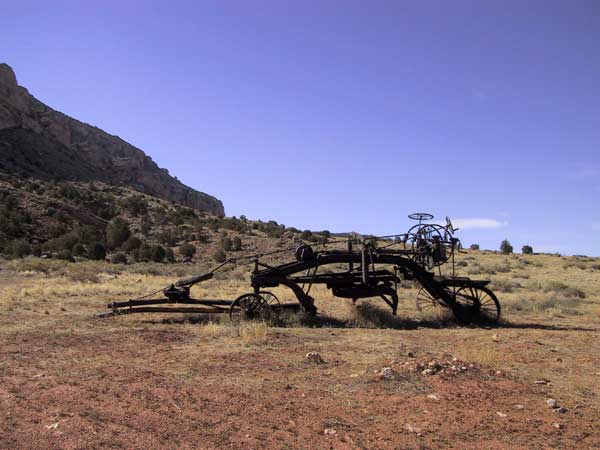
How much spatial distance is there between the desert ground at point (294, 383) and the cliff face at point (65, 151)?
2051 inches

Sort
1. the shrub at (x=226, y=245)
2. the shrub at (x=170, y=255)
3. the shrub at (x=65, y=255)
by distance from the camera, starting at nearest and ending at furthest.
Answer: the shrub at (x=65, y=255) → the shrub at (x=170, y=255) → the shrub at (x=226, y=245)

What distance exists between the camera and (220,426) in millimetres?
5770

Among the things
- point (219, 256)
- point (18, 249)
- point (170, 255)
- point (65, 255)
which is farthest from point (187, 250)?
point (18, 249)

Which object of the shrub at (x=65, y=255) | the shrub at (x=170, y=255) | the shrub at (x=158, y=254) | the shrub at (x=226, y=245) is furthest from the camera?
the shrub at (x=226, y=245)

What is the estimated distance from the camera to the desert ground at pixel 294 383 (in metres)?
5.57

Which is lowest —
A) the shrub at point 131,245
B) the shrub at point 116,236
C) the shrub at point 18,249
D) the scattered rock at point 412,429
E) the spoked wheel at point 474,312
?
the scattered rock at point 412,429

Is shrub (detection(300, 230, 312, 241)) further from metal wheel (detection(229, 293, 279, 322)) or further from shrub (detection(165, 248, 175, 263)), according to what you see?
metal wheel (detection(229, 293, 279, 322))

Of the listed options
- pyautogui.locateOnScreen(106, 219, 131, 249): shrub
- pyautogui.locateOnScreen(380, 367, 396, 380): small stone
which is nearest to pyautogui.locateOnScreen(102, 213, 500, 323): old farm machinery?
pyautogui.locateOnScreen(380, 367, 396, 380): small stone

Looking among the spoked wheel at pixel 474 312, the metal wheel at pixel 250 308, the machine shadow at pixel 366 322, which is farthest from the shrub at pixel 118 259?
the spoked wheel at pixel 474 312

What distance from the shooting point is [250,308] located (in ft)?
42.0

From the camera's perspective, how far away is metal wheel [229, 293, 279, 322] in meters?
12.7

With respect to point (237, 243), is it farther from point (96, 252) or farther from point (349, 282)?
point (349, 282)

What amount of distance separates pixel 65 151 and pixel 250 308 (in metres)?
67.8

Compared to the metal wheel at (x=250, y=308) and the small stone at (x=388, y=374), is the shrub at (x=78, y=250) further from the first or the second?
the small stone at (x=388, y=374)
